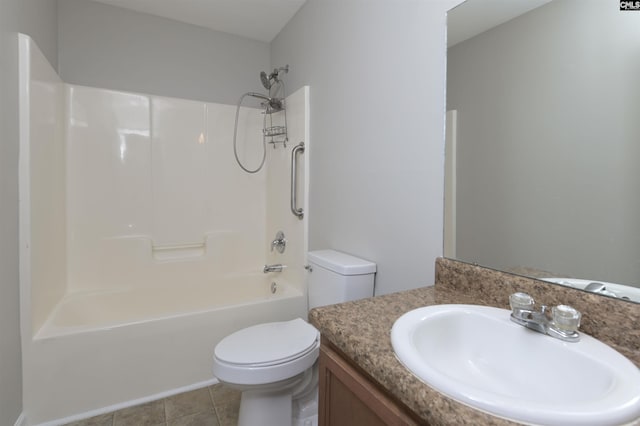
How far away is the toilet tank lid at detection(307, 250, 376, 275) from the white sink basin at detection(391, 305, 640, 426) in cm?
68

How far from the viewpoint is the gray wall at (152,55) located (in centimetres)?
229

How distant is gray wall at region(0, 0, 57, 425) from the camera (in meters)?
1.34

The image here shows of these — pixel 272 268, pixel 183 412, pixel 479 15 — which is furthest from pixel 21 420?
pixel 479 15

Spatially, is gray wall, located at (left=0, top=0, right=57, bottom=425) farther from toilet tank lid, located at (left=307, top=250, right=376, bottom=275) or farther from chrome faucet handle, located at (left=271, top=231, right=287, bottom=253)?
chrome faucet handle, located at (left=271, top=231, right=287, bottom=253)

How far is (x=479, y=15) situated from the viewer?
108cm

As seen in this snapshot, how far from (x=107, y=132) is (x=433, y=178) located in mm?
2405

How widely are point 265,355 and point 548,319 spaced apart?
3.44 ft

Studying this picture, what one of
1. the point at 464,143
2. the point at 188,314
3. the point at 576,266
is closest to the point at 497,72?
the point at 464,143

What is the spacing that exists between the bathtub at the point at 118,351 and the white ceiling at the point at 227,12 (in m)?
2.13

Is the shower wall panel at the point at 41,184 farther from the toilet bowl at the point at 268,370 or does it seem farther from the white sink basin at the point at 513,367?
the white sink basin at the point at 513,367

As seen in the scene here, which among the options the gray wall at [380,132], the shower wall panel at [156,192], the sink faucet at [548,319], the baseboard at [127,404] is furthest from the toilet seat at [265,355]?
the shower wall panel at [156,192]

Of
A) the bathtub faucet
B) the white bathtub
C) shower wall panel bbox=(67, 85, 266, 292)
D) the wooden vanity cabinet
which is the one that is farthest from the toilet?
shower wall panel bbox=(67, 85, 266, 292)

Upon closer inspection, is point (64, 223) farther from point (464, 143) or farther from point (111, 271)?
point (464, 143)

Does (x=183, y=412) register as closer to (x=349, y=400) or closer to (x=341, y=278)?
(x=341, y=278)
